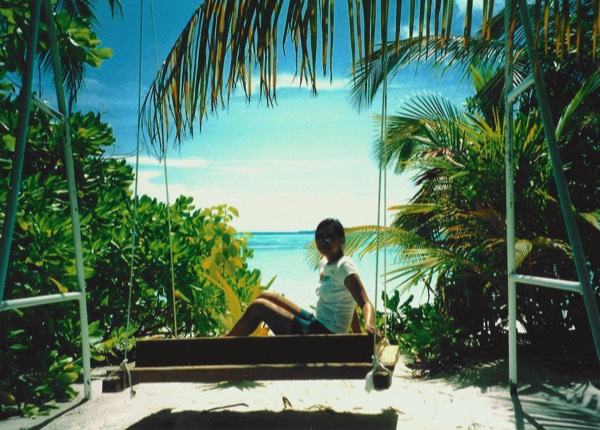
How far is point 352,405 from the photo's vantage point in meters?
4.08

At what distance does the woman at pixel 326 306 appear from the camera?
3.97 meters

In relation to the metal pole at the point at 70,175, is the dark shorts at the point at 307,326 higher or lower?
lower

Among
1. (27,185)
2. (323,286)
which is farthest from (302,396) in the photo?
(27,185)

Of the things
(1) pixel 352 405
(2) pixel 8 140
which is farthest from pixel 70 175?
(1) pixel 352 405

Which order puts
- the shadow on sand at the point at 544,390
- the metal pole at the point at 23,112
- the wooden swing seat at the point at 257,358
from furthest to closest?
the shadow on sand at the point at 544,390, the wooden swing seat at the point at 257,358, the metal pole at the point at 23,112

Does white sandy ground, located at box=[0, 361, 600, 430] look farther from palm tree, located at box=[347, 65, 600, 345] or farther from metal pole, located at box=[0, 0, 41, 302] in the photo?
metal pole, located at box=[0, 0, 41, 302]

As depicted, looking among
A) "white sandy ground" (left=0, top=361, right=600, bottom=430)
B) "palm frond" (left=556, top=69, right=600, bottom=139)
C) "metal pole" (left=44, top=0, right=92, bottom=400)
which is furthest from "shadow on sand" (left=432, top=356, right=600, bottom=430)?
"metal pole" (left=44, top=0, right=92, bottom=400)

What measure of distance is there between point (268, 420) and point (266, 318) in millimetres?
694

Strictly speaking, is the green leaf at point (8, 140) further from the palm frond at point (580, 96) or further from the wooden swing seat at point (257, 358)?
the palm frond at point (580, 96)

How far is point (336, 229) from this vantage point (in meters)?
4.12

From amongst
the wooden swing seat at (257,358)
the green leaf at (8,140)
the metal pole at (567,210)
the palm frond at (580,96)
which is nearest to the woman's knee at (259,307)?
the wooden swing seat at (257,358)

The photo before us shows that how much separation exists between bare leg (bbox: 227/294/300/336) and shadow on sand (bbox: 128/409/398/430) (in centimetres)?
56

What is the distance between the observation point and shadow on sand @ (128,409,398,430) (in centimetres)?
355

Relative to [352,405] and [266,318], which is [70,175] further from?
[352,405]
